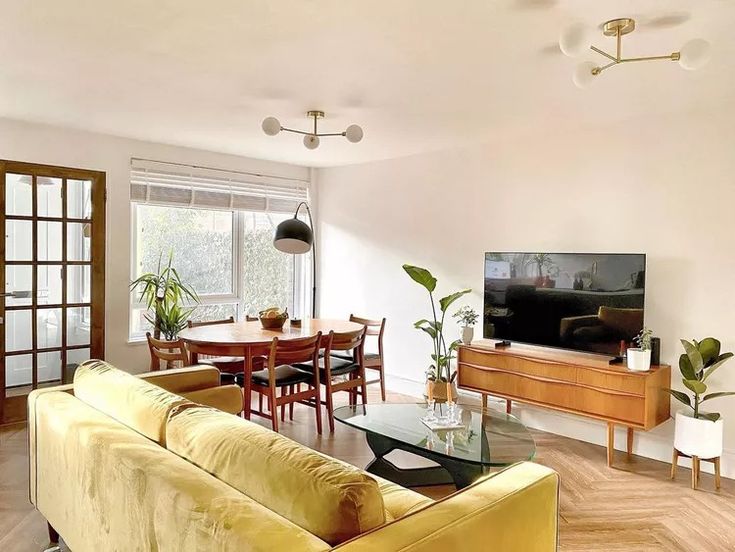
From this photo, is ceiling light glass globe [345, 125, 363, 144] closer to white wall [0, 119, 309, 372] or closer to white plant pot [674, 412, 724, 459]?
white wall [0, 119, 309, 372]

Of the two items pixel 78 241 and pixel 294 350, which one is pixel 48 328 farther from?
pixel 294 350

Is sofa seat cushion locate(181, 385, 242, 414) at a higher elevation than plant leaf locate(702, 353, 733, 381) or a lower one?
lower

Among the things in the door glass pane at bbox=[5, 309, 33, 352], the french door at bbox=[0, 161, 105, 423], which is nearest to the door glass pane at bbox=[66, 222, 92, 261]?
the french door at bbox=[0, 161, 105, 423]

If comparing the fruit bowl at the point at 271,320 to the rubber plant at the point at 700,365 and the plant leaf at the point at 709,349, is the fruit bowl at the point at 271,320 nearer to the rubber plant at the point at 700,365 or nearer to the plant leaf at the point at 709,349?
the rubber plant at the point at 700,365

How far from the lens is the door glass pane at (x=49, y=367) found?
14.5ft

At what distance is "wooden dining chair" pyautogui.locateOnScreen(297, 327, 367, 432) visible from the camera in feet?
13.6

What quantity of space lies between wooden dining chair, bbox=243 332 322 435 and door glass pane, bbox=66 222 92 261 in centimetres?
187

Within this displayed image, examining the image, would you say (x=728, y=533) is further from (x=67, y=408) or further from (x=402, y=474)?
(x=67, y=408)

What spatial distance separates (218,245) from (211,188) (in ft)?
1.97

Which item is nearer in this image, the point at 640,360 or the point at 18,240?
the point at 640,360

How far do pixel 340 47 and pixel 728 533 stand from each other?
3.02 m

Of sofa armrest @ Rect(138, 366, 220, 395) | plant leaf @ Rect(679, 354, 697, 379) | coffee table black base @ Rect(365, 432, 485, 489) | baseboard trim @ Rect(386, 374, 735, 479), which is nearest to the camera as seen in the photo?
sofa armrest @ Rect(138, 366, 220, 395)

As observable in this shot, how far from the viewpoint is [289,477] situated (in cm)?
141

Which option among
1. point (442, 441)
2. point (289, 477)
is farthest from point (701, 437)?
point (289, 477)
